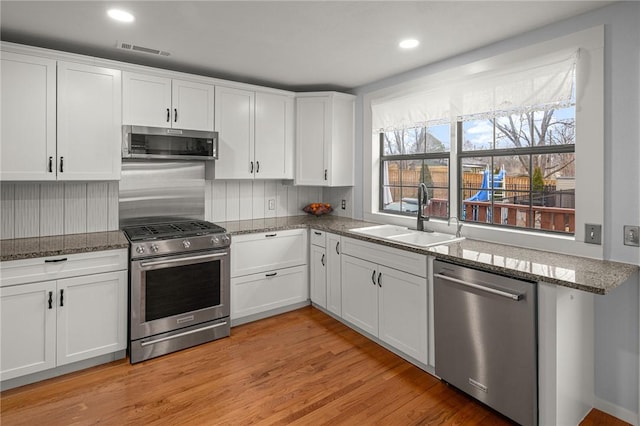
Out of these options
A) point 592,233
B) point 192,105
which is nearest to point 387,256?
point 592,233

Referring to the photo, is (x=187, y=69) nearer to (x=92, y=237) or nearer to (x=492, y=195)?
(x=92, y=237)

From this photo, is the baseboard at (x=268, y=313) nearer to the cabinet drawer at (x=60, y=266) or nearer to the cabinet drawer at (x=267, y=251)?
the cabinet drawer at (x=267, y=251)

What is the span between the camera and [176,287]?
9.69ft

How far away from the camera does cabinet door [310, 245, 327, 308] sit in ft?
11.9

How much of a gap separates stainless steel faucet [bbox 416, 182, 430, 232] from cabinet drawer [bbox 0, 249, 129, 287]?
7.97 ft

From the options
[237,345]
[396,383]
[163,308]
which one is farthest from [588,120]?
[163,308]

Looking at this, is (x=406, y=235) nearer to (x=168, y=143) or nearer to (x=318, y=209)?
(x=318, y=209)

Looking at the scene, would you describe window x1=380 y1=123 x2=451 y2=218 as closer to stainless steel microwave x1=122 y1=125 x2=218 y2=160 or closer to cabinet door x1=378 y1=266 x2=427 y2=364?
cabinet door x1=378 y1=266 x2=427 y2=364

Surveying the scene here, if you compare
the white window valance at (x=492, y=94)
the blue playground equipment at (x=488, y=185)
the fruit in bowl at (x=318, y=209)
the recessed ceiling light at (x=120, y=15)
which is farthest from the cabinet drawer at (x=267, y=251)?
the recessed ceiling light at (x=120, y=15)

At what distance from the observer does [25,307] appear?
241 cm

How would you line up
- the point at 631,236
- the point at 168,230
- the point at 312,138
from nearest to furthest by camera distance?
1. the point at 631,236
2. the point at 168,230
3. the point at 312,138

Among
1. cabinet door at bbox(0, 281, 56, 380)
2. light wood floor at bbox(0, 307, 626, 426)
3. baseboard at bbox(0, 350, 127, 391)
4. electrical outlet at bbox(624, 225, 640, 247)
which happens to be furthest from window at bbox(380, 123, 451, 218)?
cabinet door at bbox(0, 281, 56, 380)

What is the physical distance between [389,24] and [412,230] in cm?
176

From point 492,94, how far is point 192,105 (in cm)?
256
